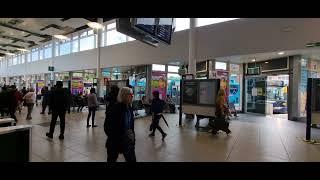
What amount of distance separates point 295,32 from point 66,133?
30.4ft

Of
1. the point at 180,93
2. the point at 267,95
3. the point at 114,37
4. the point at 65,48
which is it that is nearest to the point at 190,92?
the point at 180,93

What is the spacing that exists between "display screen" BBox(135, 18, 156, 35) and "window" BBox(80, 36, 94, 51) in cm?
1389

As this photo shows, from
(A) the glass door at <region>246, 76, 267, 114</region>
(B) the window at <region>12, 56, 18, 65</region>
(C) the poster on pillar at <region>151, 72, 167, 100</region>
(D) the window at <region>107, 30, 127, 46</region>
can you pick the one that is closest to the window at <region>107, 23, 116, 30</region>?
(D) the window at <region>107, 30, 127, 46</region>

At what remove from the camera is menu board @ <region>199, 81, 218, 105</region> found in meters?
8.48

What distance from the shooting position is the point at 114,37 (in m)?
16.9

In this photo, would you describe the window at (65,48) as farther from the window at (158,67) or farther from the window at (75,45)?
the window at (158,67)

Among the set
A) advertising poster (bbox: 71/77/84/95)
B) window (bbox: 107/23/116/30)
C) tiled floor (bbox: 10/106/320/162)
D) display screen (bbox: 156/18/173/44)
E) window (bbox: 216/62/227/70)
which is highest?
window (bbox: 107/23/116/30)

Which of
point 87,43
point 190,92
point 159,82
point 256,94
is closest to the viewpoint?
point 190,92

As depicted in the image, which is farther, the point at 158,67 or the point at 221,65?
the point at 158,67

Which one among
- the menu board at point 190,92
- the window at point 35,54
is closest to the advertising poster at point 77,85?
the window at point 35,54

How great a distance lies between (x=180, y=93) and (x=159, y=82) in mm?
6135

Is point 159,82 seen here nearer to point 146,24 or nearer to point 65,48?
point 146,24

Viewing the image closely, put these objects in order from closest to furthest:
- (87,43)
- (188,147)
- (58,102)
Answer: (188,147) < (58,102) < (87,43)

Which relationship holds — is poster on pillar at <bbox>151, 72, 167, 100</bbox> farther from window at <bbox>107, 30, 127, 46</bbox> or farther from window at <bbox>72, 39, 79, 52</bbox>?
window at <bbox>72, 39, 79, 52</bbox>
